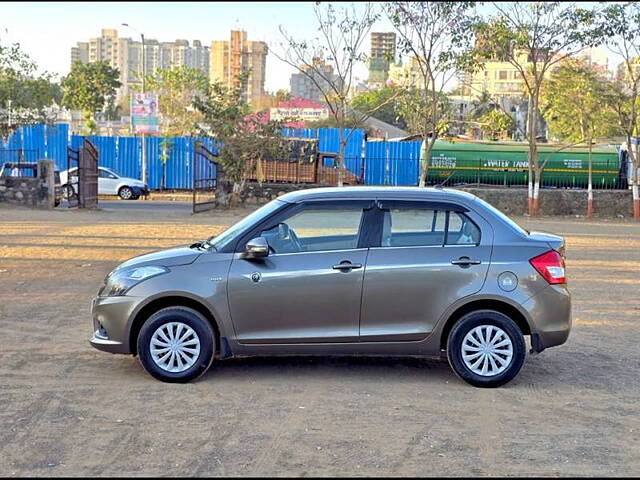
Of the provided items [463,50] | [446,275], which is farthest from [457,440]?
[463,50]

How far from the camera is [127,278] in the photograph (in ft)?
24.6

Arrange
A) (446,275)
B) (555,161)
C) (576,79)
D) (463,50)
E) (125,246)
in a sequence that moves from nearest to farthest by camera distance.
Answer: (446,275), (125,246), (463,50), (576,79), (555,161)

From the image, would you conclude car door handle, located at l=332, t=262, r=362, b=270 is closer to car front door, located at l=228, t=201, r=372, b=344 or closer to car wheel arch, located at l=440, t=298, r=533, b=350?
car front door, located at l=228, t=201, r=372, b=344

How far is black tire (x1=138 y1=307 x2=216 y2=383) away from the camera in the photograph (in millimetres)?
7344

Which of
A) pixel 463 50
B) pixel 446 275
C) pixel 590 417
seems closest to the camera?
pixel 590 417

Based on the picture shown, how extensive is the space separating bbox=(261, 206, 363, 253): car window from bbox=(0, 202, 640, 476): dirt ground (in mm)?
1114

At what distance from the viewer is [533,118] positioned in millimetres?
28250

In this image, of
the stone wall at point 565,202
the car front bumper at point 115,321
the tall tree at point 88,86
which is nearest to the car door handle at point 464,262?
the car front bumper at point 115,321

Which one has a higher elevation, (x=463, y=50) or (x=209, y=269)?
(x=463, y=50)

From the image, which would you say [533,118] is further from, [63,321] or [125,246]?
[63,321]

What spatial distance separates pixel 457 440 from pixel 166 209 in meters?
24.1

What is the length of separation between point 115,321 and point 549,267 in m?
3.59

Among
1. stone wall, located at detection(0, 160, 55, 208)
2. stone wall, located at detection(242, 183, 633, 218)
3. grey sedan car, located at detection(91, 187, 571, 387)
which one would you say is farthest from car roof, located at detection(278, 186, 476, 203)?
stone wall, located at detection(242, 183, 633, 218)

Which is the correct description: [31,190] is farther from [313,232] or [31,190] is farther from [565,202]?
[313,232]
